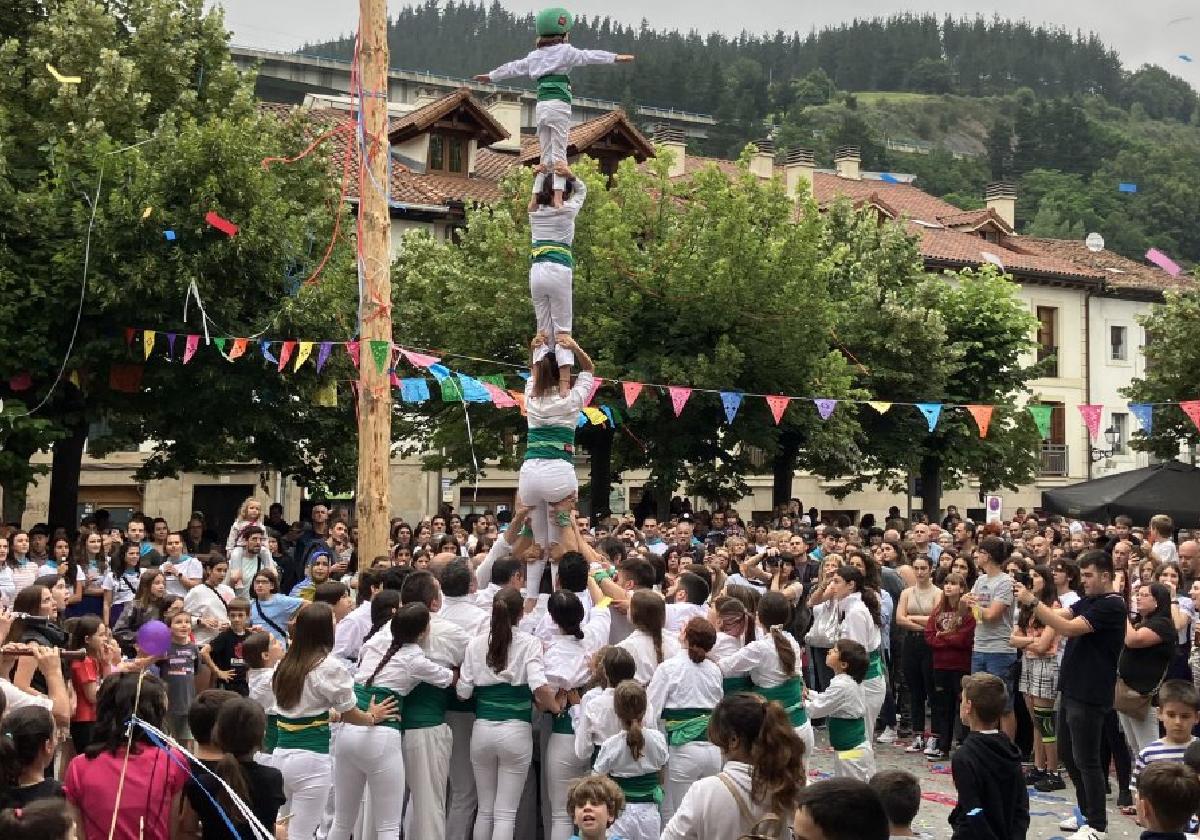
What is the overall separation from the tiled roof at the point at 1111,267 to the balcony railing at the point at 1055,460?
5.38 metres

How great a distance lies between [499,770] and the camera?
8797mm

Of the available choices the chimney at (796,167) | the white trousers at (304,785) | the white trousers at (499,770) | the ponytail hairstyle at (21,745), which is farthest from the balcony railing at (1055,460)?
the ponytail hairstyle at (21,745)

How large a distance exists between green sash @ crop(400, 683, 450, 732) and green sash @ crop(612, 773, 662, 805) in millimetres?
1469

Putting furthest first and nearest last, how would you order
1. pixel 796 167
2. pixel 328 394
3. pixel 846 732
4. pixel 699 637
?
Result: pixel 796 167 < pixel 328 394 < pixel 846 732 < pixel 699 637

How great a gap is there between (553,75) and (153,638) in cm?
513

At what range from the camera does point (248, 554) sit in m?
13.9

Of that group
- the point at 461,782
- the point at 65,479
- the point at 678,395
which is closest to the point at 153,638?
the point at 461,782

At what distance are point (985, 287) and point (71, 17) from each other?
66.6 ft

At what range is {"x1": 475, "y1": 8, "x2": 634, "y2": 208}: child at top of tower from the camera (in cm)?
1130

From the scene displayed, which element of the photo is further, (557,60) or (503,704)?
(557,60)

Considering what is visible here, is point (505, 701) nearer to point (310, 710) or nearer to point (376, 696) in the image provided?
point (376, 696)

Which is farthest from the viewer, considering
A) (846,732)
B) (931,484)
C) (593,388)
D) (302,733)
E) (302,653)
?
(931,484)

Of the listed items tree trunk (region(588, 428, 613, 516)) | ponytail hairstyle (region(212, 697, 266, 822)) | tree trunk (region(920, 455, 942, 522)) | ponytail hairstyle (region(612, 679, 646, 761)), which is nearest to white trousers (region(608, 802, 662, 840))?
ponytail hairstyle (region(612, 679, 646, 761))

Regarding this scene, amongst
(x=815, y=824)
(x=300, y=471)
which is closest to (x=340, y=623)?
(x=815, y=824)
